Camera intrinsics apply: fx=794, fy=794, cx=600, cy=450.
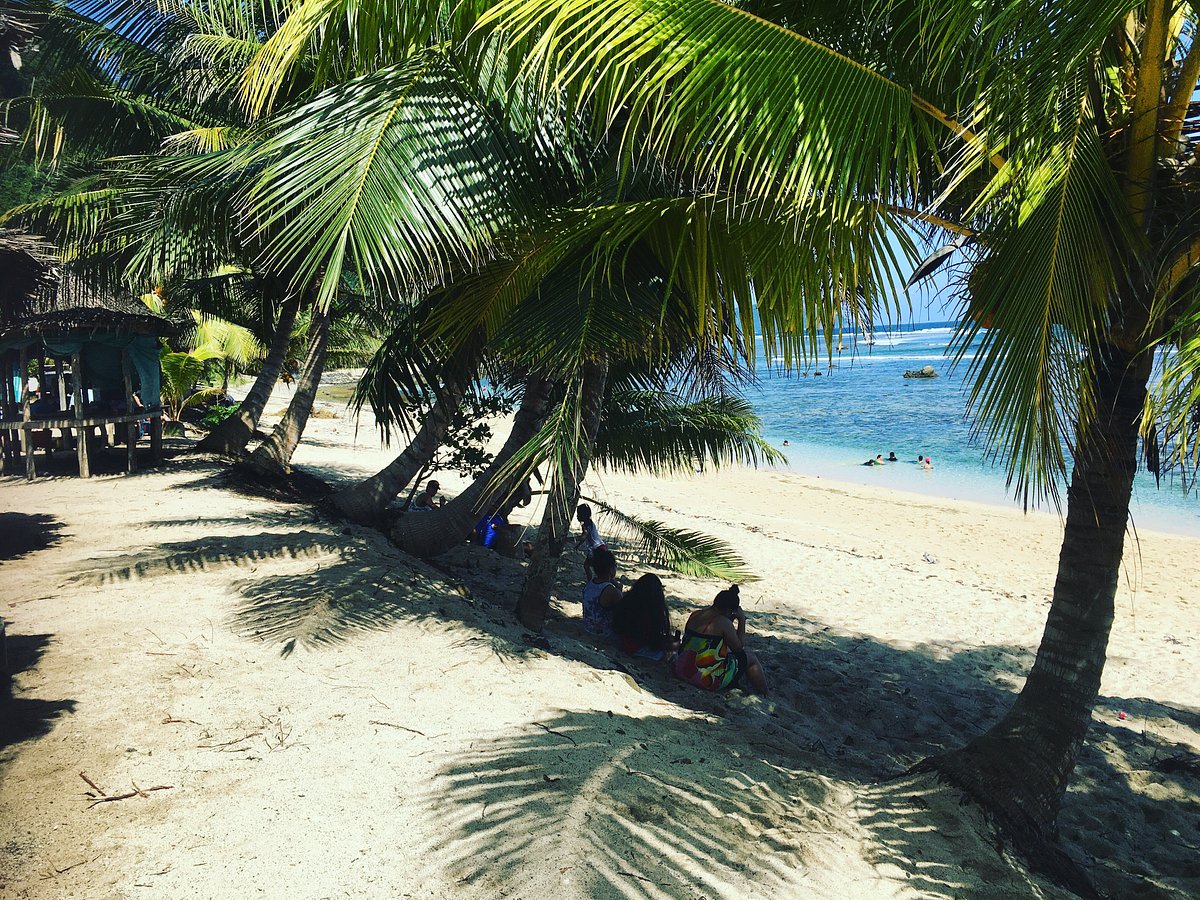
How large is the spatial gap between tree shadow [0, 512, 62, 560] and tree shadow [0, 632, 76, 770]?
8.42 ft

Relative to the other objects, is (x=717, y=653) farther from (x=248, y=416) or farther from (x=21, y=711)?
(x=248, y=416)

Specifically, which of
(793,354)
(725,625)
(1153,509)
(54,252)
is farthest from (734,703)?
(1153,509)

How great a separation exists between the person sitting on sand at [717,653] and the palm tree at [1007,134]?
7.33 feet

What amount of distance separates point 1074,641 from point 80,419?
37.4 feet

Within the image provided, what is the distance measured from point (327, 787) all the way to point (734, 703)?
3276 millimetres

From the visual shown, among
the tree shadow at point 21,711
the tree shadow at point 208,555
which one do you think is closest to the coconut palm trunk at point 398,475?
the tree shadow at point 208,555

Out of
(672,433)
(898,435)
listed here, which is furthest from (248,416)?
(898,435)

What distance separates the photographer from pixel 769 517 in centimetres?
1556

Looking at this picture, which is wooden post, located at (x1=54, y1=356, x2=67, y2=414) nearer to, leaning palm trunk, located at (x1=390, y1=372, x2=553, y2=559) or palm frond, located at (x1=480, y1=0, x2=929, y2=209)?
leaning palm trunk, located at (x1=390, y1=372, x2=553, y2=559)

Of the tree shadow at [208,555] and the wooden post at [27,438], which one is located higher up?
the wooden post at [27,438]

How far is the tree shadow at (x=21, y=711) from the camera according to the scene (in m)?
3.23

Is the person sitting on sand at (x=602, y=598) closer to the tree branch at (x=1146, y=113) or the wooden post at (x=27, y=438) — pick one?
the tree branch at (x=1146, y=113)

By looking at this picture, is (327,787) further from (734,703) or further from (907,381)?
(907,381)

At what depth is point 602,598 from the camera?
251 inches
